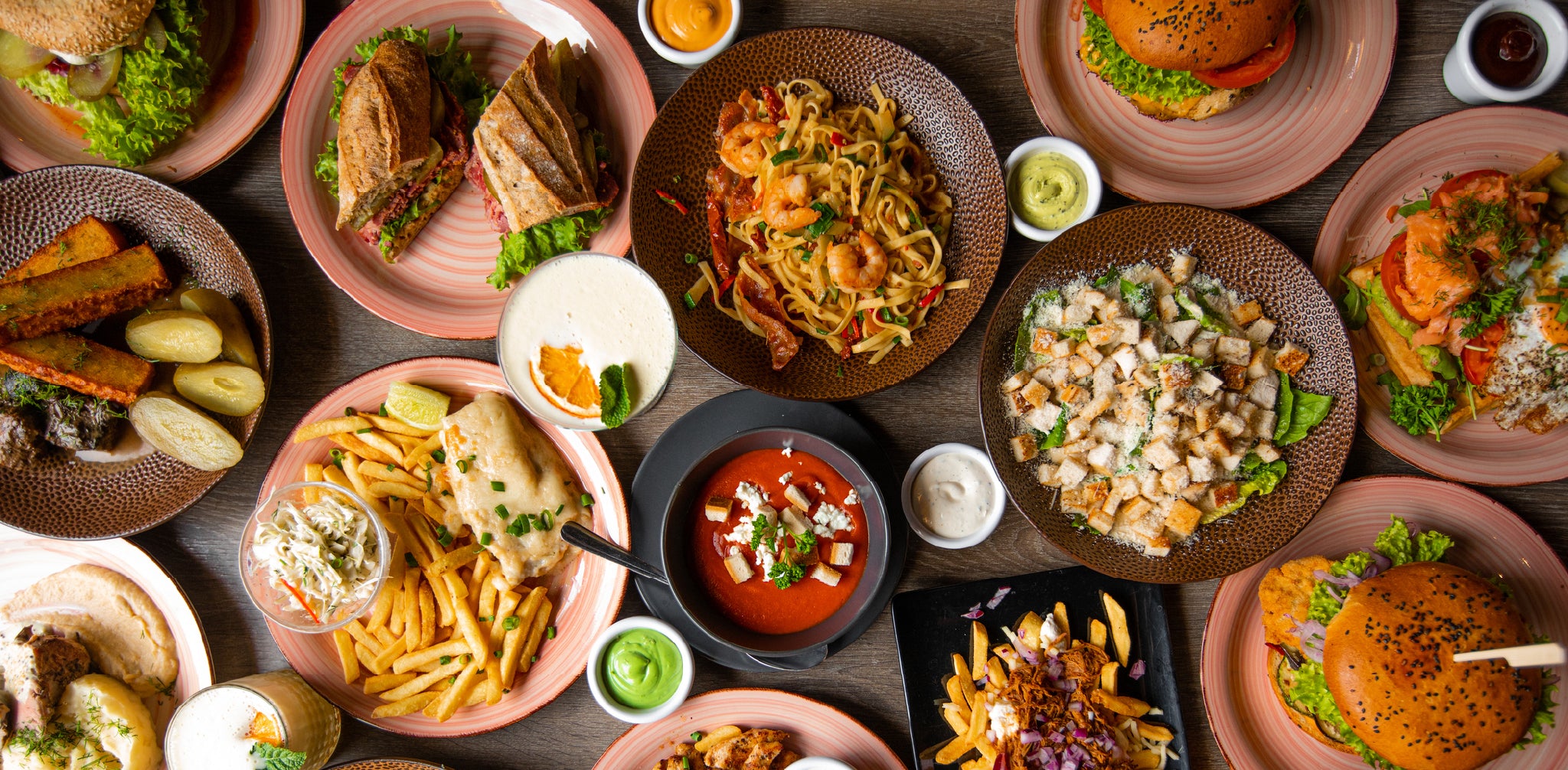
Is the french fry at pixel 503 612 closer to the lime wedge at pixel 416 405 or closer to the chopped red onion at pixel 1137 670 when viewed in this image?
the lime wedge at pixel 416 405

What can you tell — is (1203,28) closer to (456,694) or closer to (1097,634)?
(1097,634)

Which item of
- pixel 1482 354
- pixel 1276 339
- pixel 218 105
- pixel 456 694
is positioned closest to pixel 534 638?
pixel 456 694

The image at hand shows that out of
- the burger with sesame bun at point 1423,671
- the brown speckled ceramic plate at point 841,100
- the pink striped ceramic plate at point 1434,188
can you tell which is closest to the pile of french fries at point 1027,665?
the burger with sesame bun at point 1423,671

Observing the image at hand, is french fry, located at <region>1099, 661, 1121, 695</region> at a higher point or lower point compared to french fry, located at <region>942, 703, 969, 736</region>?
higher

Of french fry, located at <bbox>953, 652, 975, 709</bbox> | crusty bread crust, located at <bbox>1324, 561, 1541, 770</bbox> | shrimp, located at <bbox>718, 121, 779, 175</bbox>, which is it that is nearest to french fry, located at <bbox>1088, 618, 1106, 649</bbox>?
french fry, located at <bbox>953, 652, 975, 709</bbox>

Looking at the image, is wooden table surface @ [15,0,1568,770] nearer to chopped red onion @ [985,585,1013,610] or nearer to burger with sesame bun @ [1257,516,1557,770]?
chopped red onion @ [985,585,1013,610]

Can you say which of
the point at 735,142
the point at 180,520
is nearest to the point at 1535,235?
the point at 735,142
